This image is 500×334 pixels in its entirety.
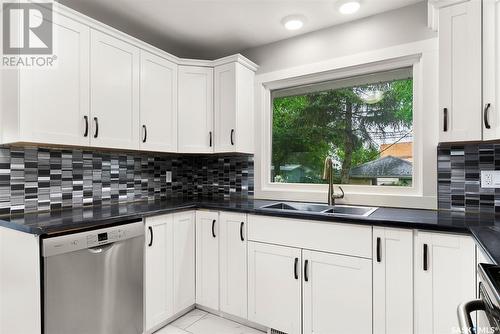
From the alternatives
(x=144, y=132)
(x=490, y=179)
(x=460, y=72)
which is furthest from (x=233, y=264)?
(x=460, y=72)

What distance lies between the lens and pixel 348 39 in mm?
2326

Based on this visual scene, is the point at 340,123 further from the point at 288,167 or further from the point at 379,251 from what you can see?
the point at 379,251

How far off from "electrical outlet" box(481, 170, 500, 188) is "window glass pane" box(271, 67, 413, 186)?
17.2 inches

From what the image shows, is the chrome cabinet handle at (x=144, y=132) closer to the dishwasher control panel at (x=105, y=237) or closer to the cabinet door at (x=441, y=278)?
the dishwasher control panel at (x=105, y=237)

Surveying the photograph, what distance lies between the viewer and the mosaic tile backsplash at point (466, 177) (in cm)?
184

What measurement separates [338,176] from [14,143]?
236 cm

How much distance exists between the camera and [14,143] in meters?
1.67

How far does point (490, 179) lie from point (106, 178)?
113 inches

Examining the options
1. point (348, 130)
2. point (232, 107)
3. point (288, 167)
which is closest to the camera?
point (348, 130)

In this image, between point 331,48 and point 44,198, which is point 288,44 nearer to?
point 331,48

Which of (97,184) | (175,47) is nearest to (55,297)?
(97,184)

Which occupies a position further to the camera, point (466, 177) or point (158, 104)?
point (158, 104)

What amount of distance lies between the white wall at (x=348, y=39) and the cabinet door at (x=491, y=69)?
1.52ft

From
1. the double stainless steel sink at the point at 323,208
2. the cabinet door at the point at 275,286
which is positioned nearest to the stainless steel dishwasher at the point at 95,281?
the cabinet door at the point at 275,286
